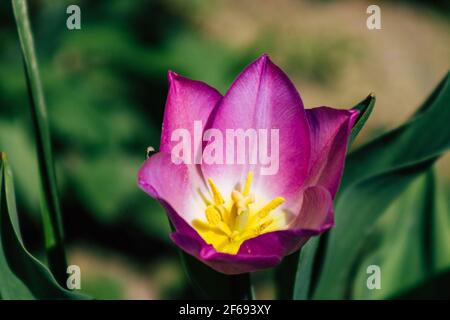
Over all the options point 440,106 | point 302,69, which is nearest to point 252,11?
point 302,69

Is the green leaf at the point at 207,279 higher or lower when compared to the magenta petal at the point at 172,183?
lower

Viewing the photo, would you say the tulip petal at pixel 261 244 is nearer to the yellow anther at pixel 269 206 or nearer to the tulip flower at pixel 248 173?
the tulip flower at pixel 248 173

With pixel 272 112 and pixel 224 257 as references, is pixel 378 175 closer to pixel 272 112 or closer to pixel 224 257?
pixel 272 112

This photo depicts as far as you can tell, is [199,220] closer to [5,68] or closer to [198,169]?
[198,169]

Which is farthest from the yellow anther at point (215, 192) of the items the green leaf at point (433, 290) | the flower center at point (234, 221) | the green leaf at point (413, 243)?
the green leaf at point (413, 243)

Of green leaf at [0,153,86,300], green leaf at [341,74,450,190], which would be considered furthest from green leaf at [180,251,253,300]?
green leaf at [341,74,450,190]

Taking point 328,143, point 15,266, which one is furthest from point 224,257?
point 15,266

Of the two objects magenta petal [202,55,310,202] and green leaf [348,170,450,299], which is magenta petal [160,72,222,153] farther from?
green leaf [348,170,450,299]
